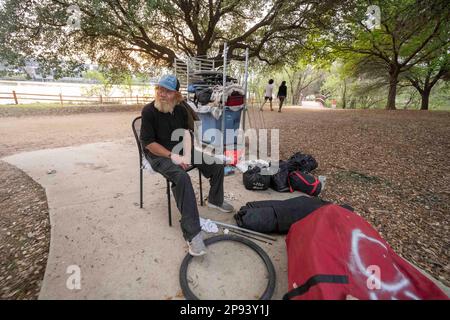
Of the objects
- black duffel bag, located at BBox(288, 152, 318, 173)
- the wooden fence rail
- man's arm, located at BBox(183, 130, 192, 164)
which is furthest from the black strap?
the wooden fence rail

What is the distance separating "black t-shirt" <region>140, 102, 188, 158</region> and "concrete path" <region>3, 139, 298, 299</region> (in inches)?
28.8

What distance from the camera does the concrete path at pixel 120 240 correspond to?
147 cm

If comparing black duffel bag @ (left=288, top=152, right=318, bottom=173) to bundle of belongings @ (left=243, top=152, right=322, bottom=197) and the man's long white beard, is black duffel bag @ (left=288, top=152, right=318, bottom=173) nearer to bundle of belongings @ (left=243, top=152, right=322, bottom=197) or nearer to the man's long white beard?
bundle of belongings @ (left=243, top=152, right=322, bottom=197)

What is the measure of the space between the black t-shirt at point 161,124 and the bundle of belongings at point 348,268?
1558 mm

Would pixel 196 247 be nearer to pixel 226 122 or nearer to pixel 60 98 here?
pixel 226 122

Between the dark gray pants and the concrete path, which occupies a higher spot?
the dark gray pants

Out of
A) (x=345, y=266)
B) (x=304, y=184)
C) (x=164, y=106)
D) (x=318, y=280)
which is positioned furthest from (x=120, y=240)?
(x=304, y=184)

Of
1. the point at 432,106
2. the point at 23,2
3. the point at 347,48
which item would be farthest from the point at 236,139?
the point at 432,106

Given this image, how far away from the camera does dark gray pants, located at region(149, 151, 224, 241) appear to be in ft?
5.83

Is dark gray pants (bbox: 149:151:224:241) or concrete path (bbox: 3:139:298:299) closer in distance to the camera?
concrete path (bbox: 3:139:298:299)

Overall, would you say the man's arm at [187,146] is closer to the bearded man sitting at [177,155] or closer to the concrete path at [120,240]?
the bearded man sitting at [177,155]

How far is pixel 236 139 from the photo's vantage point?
401cm

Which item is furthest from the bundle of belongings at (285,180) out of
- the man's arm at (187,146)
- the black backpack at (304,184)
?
the man's arm at (187,146)

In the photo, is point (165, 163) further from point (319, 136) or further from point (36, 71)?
point (36, 71)
